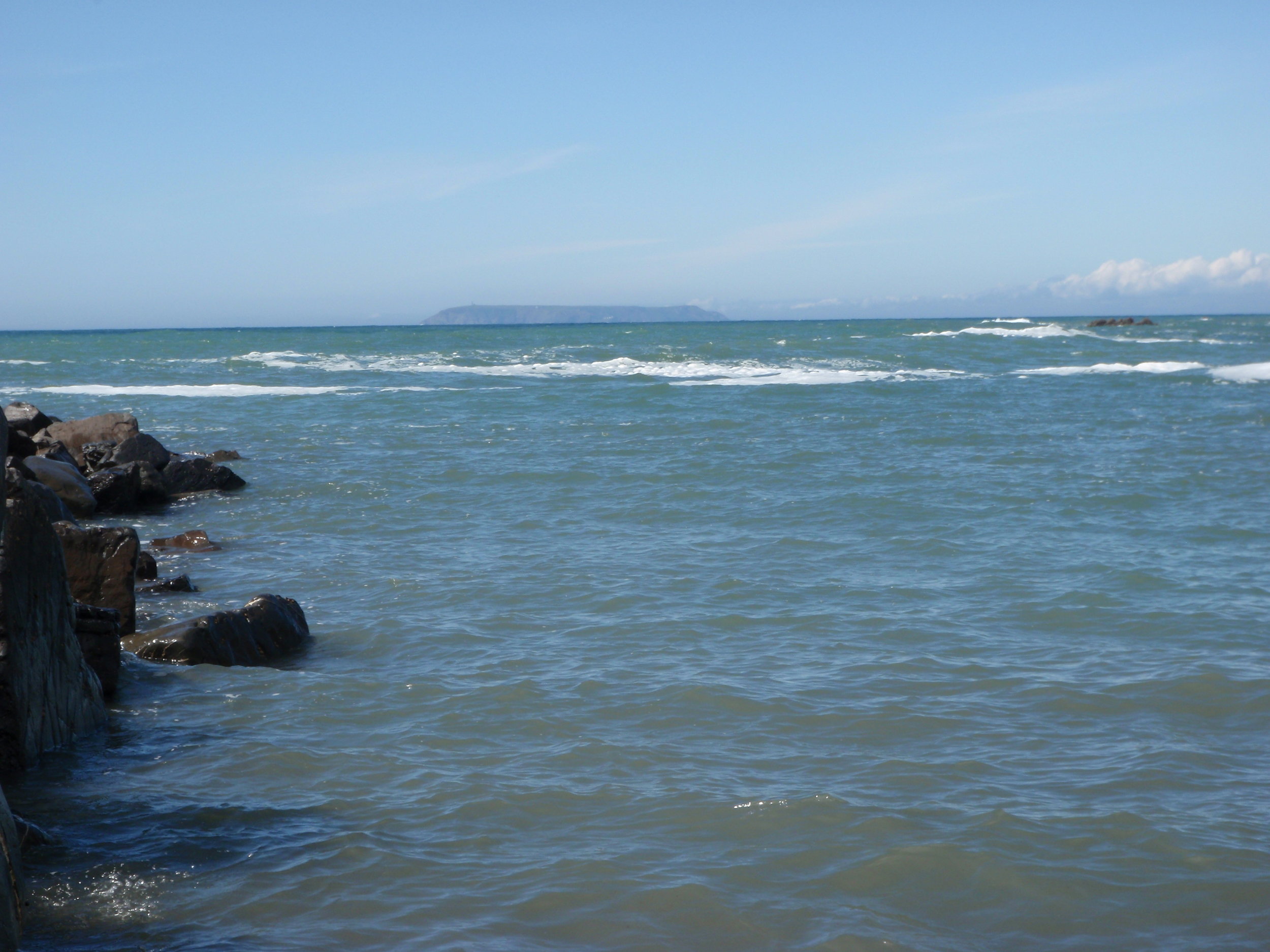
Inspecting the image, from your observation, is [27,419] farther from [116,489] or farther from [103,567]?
[103,567]

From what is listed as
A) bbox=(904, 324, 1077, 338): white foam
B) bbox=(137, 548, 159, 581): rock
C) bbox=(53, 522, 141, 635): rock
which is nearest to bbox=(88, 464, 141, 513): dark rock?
bbox=(137, 548, 159, 581): rock

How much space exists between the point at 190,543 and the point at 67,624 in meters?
5.31

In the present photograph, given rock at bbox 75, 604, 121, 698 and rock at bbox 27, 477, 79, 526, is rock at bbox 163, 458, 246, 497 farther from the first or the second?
rock at bbox 75, 604, 121, 698

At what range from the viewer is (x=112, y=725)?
616 centimetres

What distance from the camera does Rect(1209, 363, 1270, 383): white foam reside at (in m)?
31.1

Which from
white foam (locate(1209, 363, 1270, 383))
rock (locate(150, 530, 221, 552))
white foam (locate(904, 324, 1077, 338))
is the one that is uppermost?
white foam (locate(904, 324, 1077, 338))

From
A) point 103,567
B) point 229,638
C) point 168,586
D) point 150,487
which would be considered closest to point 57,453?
point 150,487

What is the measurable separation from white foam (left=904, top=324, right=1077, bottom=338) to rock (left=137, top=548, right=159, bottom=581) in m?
58.4

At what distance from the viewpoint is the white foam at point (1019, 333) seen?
208 feet

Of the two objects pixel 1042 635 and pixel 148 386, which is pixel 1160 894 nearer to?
pixel 1042 635

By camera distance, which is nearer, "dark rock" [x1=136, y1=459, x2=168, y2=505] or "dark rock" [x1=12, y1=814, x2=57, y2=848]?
"dark rock" [x1=12, y1=814, x2=57, y2=848]

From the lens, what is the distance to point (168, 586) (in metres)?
9.09

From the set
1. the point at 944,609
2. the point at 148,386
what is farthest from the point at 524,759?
the point at 148,386

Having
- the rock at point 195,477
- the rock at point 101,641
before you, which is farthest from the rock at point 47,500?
the rock at point 195,477
